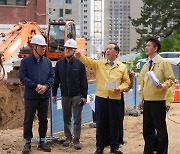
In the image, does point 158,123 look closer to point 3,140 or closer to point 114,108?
point 114,108

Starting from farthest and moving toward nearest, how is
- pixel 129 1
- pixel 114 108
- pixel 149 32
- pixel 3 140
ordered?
pixel 129 1, pixel 149 32, pixel 3 140, pixel 114 108

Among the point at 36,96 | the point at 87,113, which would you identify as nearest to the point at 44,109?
the point at 36,96

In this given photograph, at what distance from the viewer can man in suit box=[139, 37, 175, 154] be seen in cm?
693

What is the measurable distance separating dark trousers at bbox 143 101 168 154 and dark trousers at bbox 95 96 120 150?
597mm

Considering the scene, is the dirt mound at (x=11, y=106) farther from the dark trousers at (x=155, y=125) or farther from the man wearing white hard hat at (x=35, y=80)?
the dark trousers at (x=155, y=125)

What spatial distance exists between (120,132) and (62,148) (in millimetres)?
1118

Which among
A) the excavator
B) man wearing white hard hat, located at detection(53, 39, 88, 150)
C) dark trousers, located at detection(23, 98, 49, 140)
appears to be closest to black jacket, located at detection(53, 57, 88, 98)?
man wearing white hard hat, located at detection(53, 39, 88, 150)

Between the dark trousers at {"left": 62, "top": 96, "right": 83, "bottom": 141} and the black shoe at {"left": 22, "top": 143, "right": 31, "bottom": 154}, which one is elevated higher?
the dark trousers at {"left": 62, "top": 96, "right": 83, "bottom": 141}

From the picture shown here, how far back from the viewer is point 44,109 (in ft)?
25.7

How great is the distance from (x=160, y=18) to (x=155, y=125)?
46836mm

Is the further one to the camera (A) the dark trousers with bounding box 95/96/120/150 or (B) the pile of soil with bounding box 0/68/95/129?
(B) the pile of soil with bounding box 0/68/95/129

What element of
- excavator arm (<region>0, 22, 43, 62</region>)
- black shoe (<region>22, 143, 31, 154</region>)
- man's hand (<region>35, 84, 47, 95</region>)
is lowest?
black shoe (<region>22, 143, 31, 154</region>)

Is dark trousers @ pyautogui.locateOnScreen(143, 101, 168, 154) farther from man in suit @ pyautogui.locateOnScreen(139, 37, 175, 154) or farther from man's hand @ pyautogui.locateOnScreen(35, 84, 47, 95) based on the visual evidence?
man's hand @ pyautogui.locateOnScreen(35, 84, 47, 95)

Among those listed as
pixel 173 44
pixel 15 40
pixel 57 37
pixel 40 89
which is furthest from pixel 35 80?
pixel 173 44
